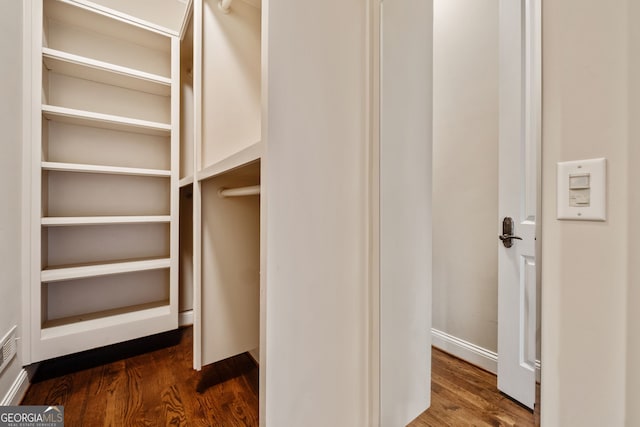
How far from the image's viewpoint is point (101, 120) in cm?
160

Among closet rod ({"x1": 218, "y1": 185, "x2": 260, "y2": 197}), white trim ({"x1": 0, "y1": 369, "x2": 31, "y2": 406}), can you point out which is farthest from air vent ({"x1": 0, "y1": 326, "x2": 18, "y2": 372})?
closet rod ({"x1": 218, "y1": 185, "x2": 260, "y2": 197})

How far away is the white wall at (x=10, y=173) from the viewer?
1.16m

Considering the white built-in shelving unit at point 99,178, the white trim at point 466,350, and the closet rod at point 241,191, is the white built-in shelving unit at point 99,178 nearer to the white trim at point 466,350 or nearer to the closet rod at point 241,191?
the closet rod at point 241,191

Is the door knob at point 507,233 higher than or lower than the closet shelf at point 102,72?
lower

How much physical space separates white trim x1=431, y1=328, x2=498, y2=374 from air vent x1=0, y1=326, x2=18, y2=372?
1.70 metres

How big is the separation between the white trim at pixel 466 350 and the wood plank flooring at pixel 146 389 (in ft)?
2.81

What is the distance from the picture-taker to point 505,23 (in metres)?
0.70

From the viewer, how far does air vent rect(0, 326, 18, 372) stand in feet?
3.77

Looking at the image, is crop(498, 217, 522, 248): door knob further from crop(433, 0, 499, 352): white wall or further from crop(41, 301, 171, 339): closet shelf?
crop(41, 301, 171, 339): closet shelf

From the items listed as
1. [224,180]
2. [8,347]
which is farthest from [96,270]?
[224,180]

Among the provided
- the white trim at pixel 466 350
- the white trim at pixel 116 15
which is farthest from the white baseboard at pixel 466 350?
the white trim at pixel 116 15

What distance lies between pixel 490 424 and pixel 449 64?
1.01 m

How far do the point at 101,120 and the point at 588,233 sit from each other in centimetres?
217

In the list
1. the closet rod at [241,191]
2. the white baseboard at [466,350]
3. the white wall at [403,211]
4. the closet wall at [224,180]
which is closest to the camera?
the white baseboard at [466,350]
